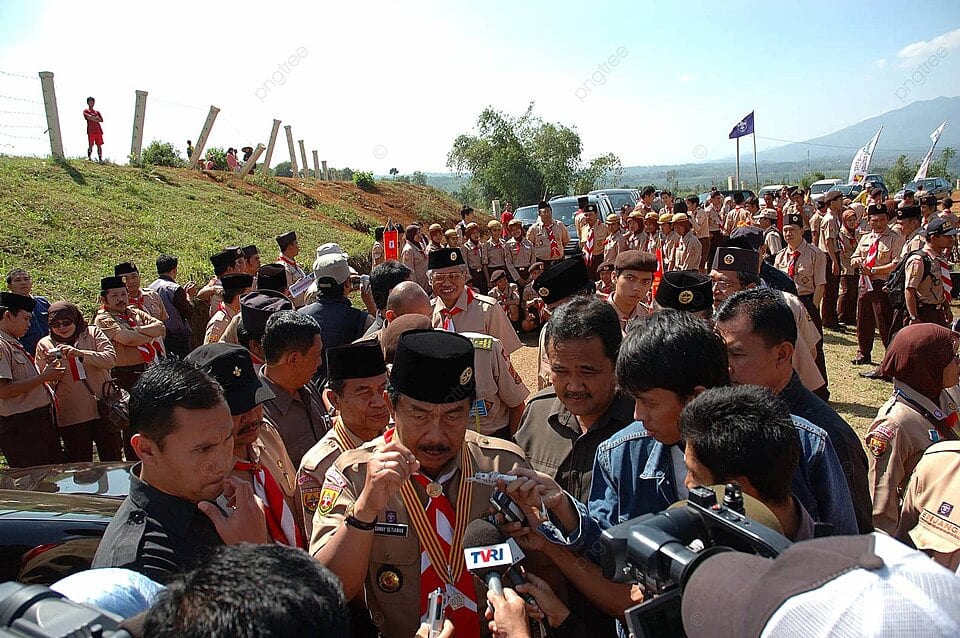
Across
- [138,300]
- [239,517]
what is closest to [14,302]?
[138,300]

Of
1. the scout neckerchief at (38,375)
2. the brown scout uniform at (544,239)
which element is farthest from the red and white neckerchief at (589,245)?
the scout neckerchief at (38,375)

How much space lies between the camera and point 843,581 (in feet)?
2.89

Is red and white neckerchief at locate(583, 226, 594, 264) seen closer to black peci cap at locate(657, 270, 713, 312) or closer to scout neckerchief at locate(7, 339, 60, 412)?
black peci cap at locate(657, 270, 713, 312)

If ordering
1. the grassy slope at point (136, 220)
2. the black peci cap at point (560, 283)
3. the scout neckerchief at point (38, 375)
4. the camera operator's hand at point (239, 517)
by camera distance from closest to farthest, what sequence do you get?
the camera operator's hand at point (239, 517)
the black peci cap at point (560, 283)
the scout neckerchief at point (38, 375)
the grassy slope at point (136, 220)

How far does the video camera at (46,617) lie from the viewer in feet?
3.18

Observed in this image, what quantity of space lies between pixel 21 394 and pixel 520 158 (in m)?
30.5

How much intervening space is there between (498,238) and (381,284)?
8185 millimetres

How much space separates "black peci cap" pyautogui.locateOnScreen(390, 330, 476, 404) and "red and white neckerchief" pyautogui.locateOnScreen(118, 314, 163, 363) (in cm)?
537

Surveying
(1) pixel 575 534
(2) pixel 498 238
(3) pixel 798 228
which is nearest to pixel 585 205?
(2) pixel 498 238

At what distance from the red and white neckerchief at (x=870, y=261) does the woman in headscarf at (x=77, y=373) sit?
958cm

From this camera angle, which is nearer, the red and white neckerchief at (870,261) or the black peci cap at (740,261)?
the black peci cap at (740,261)

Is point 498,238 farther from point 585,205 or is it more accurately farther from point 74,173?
point 74,173

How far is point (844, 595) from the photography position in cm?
87

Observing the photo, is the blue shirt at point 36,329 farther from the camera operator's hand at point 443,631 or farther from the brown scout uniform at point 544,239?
the brown scout uniform at point 544,239
